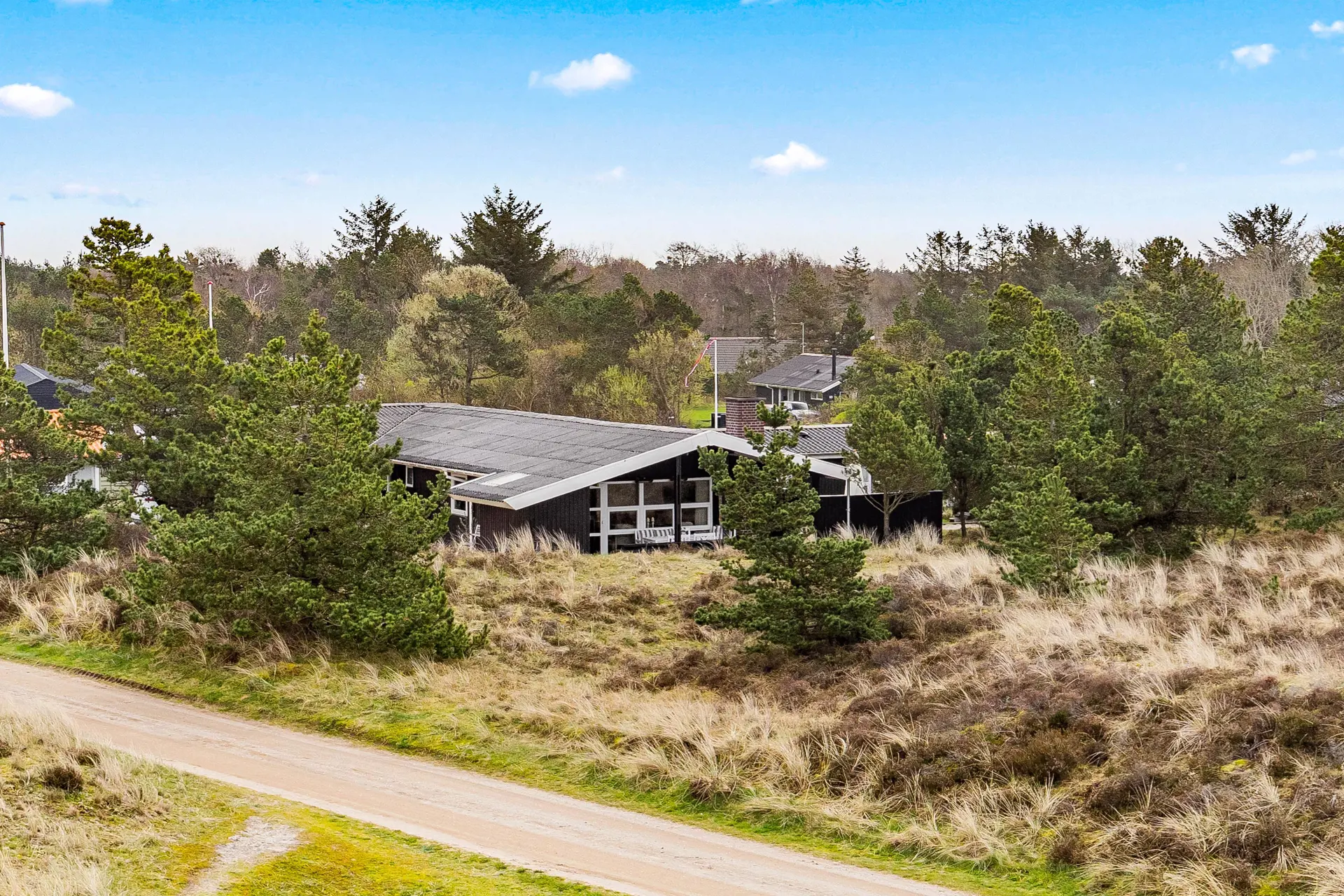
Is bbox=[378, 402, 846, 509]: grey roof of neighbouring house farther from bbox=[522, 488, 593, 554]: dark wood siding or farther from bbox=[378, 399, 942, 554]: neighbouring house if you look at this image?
bbox=[522, 488, 593, 554]: dark wood siding

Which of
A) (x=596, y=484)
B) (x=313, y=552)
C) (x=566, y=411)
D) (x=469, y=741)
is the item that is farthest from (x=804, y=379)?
(x=469, y=741)

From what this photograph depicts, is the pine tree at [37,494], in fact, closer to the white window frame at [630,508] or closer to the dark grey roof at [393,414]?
the white window frame at [630,508]

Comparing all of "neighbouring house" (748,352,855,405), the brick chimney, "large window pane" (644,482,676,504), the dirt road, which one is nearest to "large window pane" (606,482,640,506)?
"large window pane" (644,482,676,504)

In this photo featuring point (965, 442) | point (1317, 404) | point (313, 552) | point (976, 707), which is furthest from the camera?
point (965, 442)

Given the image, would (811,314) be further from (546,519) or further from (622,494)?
(546,519)

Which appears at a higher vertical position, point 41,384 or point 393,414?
point 41,384

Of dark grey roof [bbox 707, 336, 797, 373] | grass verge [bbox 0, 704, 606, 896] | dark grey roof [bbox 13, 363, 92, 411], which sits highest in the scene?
dark grey roof [bbox 707, 336, 797, 373]

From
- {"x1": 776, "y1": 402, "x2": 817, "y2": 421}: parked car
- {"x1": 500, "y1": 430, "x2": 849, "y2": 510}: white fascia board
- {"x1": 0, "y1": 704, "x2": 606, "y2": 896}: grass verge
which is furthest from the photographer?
{"x1": 776, "y1": 402, "x2": 817, "y2": 421}: parked car

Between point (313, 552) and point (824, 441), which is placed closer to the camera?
point (313, 552)
